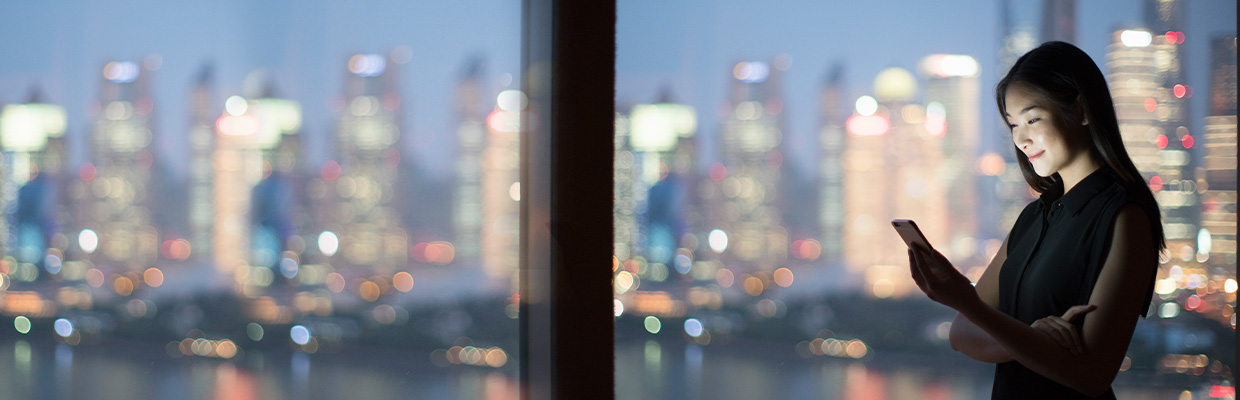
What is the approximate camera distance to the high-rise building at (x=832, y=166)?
1.86 metres

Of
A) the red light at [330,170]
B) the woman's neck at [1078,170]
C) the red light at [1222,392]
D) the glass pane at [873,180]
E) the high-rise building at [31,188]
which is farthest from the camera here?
the red light at [1222,392]

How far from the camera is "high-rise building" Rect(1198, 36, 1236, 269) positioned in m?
1.89

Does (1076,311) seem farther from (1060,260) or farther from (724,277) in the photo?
(724,277)

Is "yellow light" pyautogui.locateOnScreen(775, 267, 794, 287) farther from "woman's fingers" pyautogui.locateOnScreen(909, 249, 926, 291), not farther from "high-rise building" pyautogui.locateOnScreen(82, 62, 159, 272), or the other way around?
"high-rise building" pyautogui.locateOnScreen(82, 62, 159, 272)

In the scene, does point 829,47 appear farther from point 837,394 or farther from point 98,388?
point 98,388

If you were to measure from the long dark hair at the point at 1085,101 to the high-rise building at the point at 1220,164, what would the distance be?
119 cm

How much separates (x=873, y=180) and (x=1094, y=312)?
0.97 meters

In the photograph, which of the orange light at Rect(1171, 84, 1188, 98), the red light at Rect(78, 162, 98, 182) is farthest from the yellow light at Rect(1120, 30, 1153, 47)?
the red light at Rect(78, 162, 98, 182)

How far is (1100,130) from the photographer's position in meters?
1.02

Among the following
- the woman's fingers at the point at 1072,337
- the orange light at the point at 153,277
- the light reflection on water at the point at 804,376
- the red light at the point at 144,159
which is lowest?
the light reflection on water at the point at 804,376

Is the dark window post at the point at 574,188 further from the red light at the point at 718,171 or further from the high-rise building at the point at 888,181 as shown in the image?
the high-rise building at the point at 888,181

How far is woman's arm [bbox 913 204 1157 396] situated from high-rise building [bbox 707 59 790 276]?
2.87 ft

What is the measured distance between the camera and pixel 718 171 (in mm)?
1830

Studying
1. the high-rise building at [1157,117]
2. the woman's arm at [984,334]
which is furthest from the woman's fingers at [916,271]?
the high-rise building at [1157,117]
